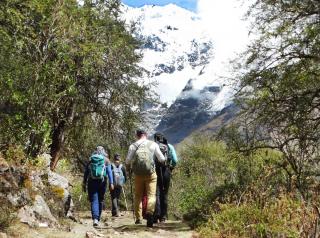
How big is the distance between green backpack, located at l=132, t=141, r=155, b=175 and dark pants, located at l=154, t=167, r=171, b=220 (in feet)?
4.94

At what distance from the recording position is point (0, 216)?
336 inches

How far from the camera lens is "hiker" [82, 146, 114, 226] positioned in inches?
513

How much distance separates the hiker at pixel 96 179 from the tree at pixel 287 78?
4296 mm

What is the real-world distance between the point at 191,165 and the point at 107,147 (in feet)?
166

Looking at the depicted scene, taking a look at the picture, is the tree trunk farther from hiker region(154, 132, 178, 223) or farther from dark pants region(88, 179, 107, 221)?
hiker region(154, 132, 178, 223)

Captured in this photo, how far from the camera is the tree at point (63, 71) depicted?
11.9m

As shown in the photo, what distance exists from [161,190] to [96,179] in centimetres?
170

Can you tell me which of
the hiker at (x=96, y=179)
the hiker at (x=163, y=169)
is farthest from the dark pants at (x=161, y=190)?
the hiker at (x=96, y=179)

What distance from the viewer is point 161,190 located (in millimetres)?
13930

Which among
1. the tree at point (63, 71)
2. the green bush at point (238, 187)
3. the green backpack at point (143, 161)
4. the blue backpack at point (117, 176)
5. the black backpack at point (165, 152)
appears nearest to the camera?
the green bush at point (238, 187)

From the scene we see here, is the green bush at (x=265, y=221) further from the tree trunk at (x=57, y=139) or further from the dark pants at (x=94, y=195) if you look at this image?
the tree trunk at (x=57, y=139)

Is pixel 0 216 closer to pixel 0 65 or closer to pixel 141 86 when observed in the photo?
pixel 0 65

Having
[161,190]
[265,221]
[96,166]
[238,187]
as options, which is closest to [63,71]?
[96,166]

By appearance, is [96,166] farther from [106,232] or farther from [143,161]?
[106,232]
